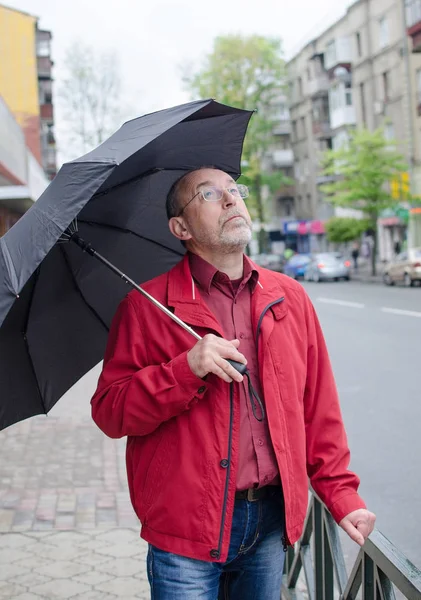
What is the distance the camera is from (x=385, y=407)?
31.5 feet

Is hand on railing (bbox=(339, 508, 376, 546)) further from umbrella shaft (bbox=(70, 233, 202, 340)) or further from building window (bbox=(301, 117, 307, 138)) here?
building window (bbox=(301, 117, 307, 138))

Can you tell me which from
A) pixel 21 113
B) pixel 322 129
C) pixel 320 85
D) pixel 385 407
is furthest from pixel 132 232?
pixel 320 85

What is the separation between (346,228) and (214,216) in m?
43.2

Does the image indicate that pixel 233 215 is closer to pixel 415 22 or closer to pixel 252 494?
pixel 252 494

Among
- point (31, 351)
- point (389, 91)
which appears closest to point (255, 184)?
point (389, 91)

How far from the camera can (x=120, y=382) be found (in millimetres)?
2453

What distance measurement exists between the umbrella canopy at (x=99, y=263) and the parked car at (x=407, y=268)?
29255mm

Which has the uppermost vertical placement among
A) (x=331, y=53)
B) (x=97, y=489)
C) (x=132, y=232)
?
(x=331, y=53)

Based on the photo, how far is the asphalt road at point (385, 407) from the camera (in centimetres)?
609

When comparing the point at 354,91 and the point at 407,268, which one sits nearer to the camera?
the point at 407,268

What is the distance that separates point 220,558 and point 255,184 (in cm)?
6121

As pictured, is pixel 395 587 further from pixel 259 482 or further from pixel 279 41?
pixel 279 41

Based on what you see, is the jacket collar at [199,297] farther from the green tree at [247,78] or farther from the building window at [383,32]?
the green tree at [247,78]

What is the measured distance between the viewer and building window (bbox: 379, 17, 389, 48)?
47469 mm
